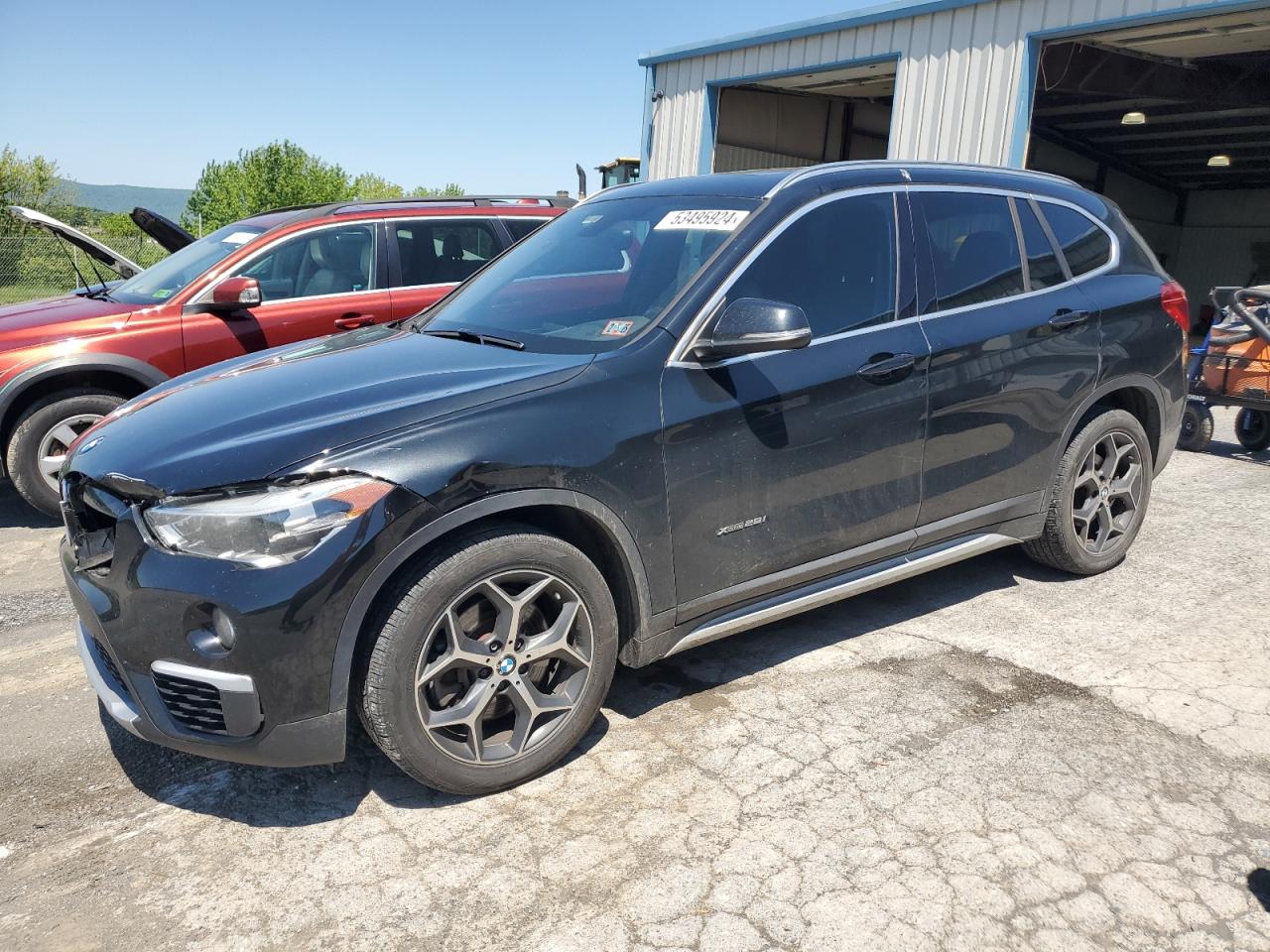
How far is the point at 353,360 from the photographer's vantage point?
10.6ft

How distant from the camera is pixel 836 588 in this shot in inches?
138

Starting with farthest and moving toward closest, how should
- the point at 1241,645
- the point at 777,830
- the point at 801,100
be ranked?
1. the point at 801,100
2. the point at 1241,645
3. the point at 777,830

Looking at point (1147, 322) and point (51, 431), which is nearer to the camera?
point (1147, 322)

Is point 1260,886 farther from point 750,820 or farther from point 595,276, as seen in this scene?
point 595,276

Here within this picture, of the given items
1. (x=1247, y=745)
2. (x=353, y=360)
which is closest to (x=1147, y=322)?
(x=1247, y=745)

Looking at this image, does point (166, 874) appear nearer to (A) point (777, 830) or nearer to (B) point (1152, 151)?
(A) point (777, 830)

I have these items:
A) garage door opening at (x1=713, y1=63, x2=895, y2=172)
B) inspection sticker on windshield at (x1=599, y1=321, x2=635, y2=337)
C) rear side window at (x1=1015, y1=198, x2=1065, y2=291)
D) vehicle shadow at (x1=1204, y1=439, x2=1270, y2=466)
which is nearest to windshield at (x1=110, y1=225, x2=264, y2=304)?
inspection sticker on windshield at (x1=599, y1=321, x2=635, y2=337)

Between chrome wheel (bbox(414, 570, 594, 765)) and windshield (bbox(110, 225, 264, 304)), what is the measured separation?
4277 millimetres

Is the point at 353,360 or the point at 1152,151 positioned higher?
the point at 1152,151

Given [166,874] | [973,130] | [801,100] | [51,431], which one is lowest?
[166,874]

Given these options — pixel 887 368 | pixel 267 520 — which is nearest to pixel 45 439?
pixel 267 520

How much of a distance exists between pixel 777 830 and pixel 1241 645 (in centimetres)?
245

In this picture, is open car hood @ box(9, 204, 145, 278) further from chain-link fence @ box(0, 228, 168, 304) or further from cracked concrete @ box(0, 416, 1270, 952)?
chain-link fence @ box(0, 228, 168, 304)

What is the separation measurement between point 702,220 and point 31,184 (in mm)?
36892
